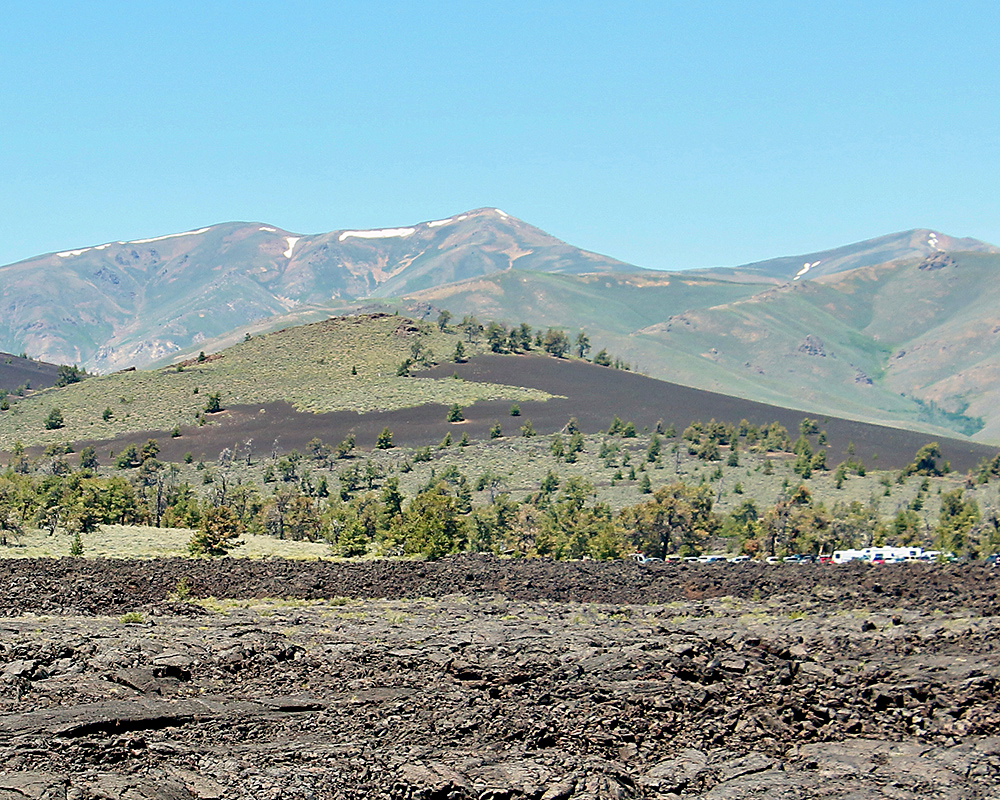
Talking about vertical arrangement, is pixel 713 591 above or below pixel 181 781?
below

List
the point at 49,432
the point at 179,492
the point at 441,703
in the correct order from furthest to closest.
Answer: the point at 49,432, the point at 179,492, the point at 441,703

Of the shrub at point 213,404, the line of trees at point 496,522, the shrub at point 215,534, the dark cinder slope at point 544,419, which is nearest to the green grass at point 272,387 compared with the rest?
the shrub at point 213,404

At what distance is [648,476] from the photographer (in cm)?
11069

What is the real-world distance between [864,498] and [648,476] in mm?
20469

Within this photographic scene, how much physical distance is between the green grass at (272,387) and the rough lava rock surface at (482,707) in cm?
11455

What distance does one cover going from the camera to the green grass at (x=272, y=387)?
145000 mm

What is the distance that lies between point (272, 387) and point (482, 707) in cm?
14697

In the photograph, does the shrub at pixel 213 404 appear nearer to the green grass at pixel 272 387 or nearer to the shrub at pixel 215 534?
the green grass at pixel 272 387

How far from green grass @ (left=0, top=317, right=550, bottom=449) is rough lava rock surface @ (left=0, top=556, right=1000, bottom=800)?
115 m

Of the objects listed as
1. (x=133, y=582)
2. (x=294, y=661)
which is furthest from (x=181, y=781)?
(x=133, y=582)

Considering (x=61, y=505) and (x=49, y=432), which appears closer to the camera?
(x=61, y=505)

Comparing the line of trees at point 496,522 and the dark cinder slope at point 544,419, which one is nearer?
the line of trees at point 496,522

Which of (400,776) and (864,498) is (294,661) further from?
(864,498)

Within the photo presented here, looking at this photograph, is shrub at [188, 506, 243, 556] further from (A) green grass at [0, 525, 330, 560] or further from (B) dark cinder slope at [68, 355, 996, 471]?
(B) dark cinder slope at [68, 355, 996, 471]
